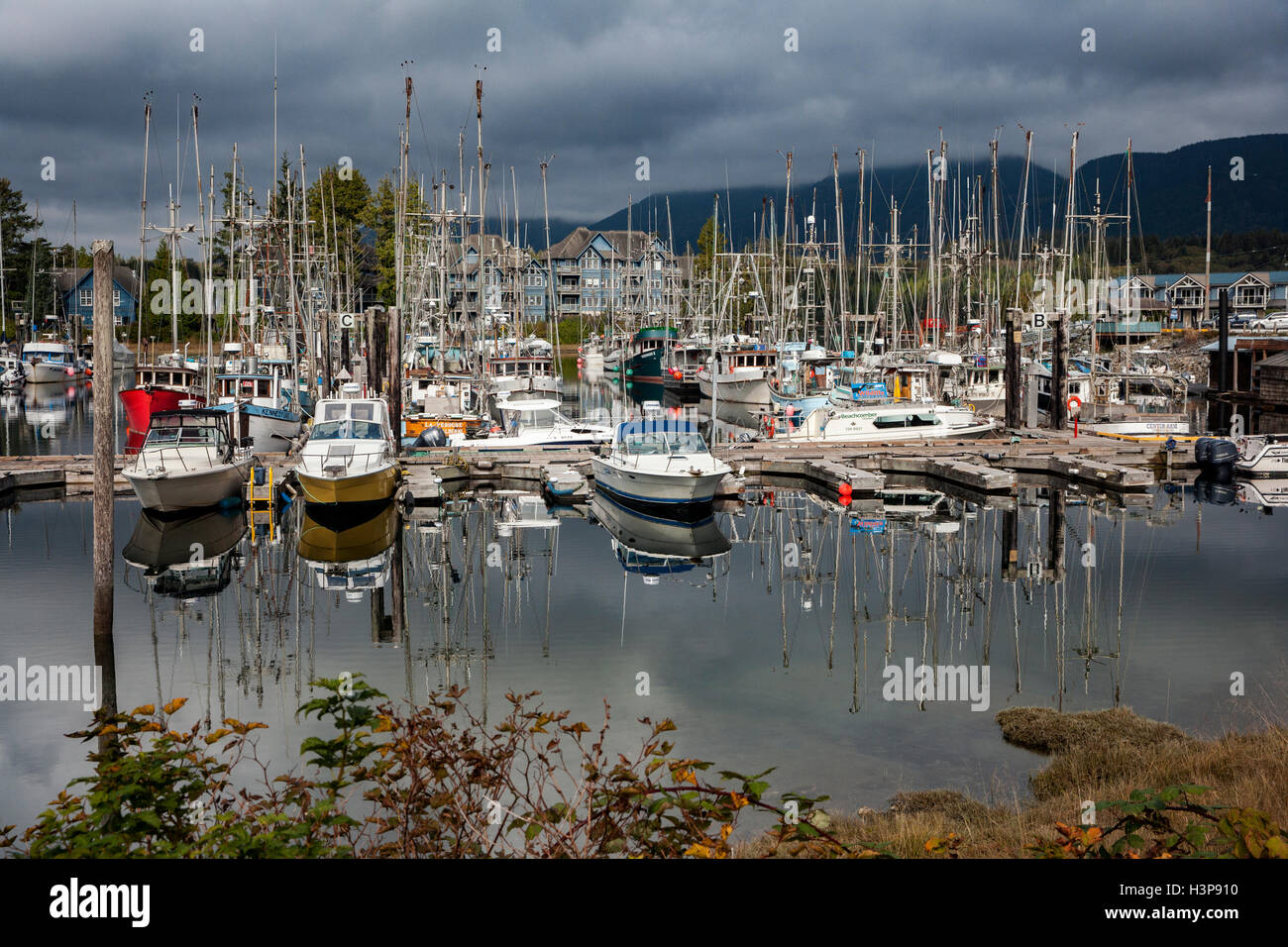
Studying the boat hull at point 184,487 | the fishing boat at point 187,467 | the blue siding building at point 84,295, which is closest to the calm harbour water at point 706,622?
the boat hull at point 184,487

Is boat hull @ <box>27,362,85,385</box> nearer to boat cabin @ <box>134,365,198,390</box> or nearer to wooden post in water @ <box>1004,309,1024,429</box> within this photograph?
boat cabin @ <box>134,365,198,390</box>

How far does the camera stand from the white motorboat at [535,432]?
132 feet

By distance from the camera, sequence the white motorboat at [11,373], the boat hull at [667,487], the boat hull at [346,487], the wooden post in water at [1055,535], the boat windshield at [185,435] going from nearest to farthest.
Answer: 1. the wooden post in water at [1055,535]
2. the boat hull at [346,487]
3. the boat hull at [667,487]
4. the boat windshield at [185,435]
5. the white motorboat at [11,373]

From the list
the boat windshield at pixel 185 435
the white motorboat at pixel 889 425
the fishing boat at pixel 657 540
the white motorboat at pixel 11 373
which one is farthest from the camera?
the white motorboat at pixel 11 373

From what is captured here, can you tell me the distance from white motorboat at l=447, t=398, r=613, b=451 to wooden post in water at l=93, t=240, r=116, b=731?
79.1 ft

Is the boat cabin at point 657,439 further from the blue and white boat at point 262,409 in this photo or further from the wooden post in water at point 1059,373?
the wooden post in water at point 1059,373

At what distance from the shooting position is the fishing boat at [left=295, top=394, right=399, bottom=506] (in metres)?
28.4

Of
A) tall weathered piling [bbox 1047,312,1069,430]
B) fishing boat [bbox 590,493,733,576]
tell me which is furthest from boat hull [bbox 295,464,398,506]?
tall weathered piling [bbox 1047,312,1069,430]

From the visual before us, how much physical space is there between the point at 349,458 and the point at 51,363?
7734 cm

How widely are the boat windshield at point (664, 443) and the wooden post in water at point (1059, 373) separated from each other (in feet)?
69.8
